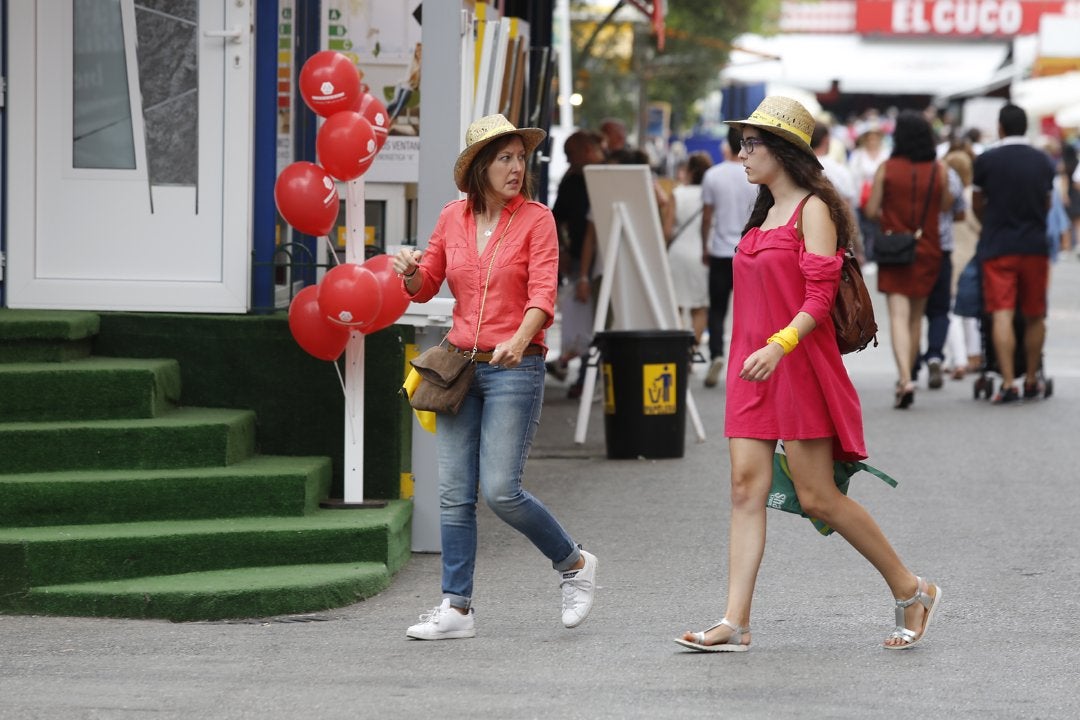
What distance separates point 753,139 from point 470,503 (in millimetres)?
1583

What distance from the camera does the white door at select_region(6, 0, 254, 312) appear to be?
8266 mm

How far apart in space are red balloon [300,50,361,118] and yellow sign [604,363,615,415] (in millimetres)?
3798

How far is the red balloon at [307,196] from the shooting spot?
729cm

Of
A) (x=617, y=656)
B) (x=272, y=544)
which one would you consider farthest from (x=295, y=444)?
(x=617, y=656)

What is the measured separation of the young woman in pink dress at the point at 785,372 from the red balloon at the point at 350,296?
1589 mm

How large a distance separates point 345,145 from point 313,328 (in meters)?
0.74

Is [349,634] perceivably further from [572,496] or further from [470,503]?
[572,496]

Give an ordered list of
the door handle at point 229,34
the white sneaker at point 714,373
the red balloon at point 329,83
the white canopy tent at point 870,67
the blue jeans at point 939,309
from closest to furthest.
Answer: the red balloon at point 329,83
the door handle at point 229,34
the blue jeans at point 939,309
the white sneaker at point 714,373
the white canopy tent at point 870,67

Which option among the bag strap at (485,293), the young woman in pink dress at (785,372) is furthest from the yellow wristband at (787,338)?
the bag strap at (485,293)

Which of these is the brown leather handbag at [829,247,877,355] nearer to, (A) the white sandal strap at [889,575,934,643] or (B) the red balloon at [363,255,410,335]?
(A) the white sandal strap at [889,575,934,643]

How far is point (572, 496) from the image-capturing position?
31.7 ft

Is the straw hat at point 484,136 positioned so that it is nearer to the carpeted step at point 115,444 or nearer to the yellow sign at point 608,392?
the carpeted step at point 115,444

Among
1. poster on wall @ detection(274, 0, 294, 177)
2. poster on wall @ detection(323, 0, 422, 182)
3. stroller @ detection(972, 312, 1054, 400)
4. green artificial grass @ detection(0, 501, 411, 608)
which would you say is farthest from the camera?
stroller @ detection(972, 312, 1054, 400)

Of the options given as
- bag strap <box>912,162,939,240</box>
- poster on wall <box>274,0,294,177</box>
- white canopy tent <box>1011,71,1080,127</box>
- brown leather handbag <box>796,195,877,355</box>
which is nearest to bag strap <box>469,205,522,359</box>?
brown leather handbag <box>796,195,877,355</box>
